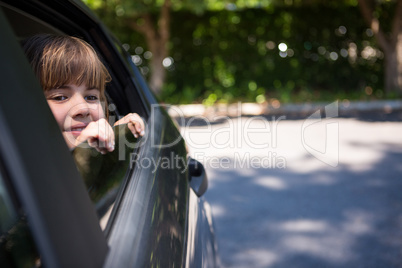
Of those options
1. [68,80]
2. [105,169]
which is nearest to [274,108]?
[68,80]

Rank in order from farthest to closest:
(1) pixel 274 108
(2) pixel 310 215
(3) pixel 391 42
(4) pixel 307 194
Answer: (3) pixel 391 42 → (1) pixel 274 108 → (4) pixel 307 194 → (2) pixel 310 215

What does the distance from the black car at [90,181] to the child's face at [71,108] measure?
13cm

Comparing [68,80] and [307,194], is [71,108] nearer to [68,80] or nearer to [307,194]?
[68,80]

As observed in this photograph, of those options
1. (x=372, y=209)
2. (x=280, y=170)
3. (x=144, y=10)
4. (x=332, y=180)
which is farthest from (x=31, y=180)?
(x=144, y=10)

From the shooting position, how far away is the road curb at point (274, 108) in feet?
32.3

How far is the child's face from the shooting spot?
1266 mm

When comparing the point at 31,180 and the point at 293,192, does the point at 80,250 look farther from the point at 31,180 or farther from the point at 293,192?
the point at 293,192

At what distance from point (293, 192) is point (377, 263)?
1.75 m

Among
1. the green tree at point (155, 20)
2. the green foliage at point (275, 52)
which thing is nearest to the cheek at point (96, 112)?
the green tree at point (155, 20)

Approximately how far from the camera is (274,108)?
10.3 metres

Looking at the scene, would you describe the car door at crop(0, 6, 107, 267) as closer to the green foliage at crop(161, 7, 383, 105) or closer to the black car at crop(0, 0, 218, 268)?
the black car at crop(0, 0, 218, 268)

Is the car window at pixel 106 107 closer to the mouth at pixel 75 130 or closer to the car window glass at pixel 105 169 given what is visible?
the car window glass at pixel 105 169

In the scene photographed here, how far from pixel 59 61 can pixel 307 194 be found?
382 cm

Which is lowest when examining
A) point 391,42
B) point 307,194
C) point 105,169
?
point 307,194
